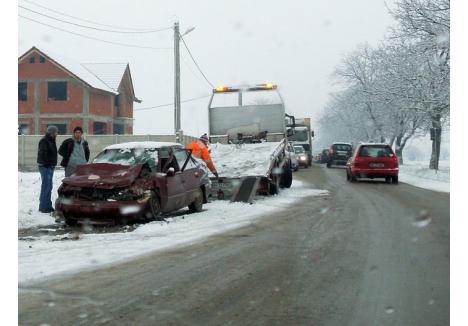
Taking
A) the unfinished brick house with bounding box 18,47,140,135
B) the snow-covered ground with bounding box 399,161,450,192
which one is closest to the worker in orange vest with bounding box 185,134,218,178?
the snow-covered ground with bounding box 399,161,450,192

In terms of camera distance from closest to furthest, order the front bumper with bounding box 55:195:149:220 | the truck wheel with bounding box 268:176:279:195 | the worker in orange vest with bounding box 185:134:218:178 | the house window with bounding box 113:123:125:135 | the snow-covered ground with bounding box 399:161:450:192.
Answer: the front bumper with bounding box 55:195:149:220
the worker in orange vest with bounding box 185:134:218:178
the truck wheel with bounding box 268:176:279:195
the snow-covered ground with bounding box 399:161:450:192
the house window with bounding box 113:123:125:135

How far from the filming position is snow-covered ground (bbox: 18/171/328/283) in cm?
656

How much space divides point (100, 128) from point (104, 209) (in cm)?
3752

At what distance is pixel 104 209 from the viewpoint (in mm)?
9172

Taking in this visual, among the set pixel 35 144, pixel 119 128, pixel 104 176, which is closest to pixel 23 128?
pixel 119 128

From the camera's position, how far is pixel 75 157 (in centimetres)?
1141

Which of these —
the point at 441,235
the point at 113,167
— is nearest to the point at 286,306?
the point at 441,235

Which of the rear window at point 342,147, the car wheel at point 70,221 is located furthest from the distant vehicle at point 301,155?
the car wheel at point 70,221

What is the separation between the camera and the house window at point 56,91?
4275 centimetres

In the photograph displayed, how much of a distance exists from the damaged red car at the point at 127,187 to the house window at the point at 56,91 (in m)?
33.8

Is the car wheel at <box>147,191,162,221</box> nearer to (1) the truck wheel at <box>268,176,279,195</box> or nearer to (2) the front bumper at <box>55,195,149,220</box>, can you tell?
(2) the front bumper at <box>55,195,149,220</box>

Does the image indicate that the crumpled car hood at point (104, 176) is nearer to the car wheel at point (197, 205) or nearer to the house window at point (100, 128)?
the car wheel at point (197, 205)

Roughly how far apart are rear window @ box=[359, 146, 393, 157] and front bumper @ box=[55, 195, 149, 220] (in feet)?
44.4

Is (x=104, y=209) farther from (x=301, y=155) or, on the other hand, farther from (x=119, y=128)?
(x=119, y=128)
